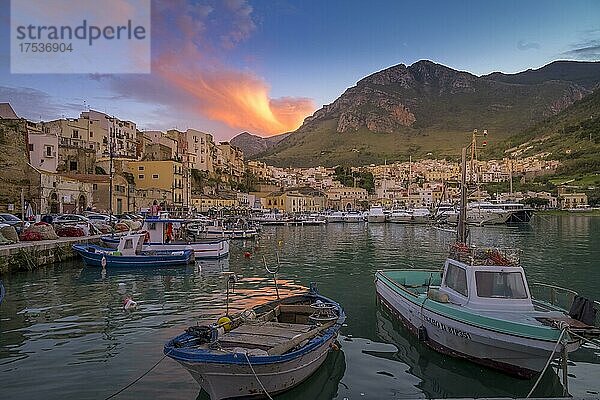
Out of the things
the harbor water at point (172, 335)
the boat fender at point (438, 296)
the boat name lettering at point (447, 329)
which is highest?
the boat fender at point (438, 296)

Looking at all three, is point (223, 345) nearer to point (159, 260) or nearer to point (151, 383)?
point (151, 383)

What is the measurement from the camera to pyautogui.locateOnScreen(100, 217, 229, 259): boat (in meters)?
33.8

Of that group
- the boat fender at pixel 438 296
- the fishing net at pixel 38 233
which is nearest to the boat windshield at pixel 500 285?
the boat fender at pixel 438 296

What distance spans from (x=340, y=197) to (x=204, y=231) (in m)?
101

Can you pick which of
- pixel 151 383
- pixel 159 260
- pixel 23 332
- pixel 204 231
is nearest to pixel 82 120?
pixel 204 231

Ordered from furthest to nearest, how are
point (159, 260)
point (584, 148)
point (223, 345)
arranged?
point (584, 148), point (159, 260), point (223, 345)

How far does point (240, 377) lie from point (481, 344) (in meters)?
5.50

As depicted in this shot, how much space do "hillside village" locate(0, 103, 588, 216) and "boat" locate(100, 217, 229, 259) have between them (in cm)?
1518

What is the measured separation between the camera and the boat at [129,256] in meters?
30.9

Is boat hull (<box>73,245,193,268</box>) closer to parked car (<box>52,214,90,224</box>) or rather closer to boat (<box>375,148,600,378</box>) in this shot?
parked car (<box>52,214,90,224</box>)

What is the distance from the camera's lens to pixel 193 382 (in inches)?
435

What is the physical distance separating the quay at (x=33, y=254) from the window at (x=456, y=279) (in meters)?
24.0

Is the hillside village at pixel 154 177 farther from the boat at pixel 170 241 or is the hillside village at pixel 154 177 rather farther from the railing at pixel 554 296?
the boat at pixel 170 241

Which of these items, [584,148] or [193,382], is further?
[584,148]
